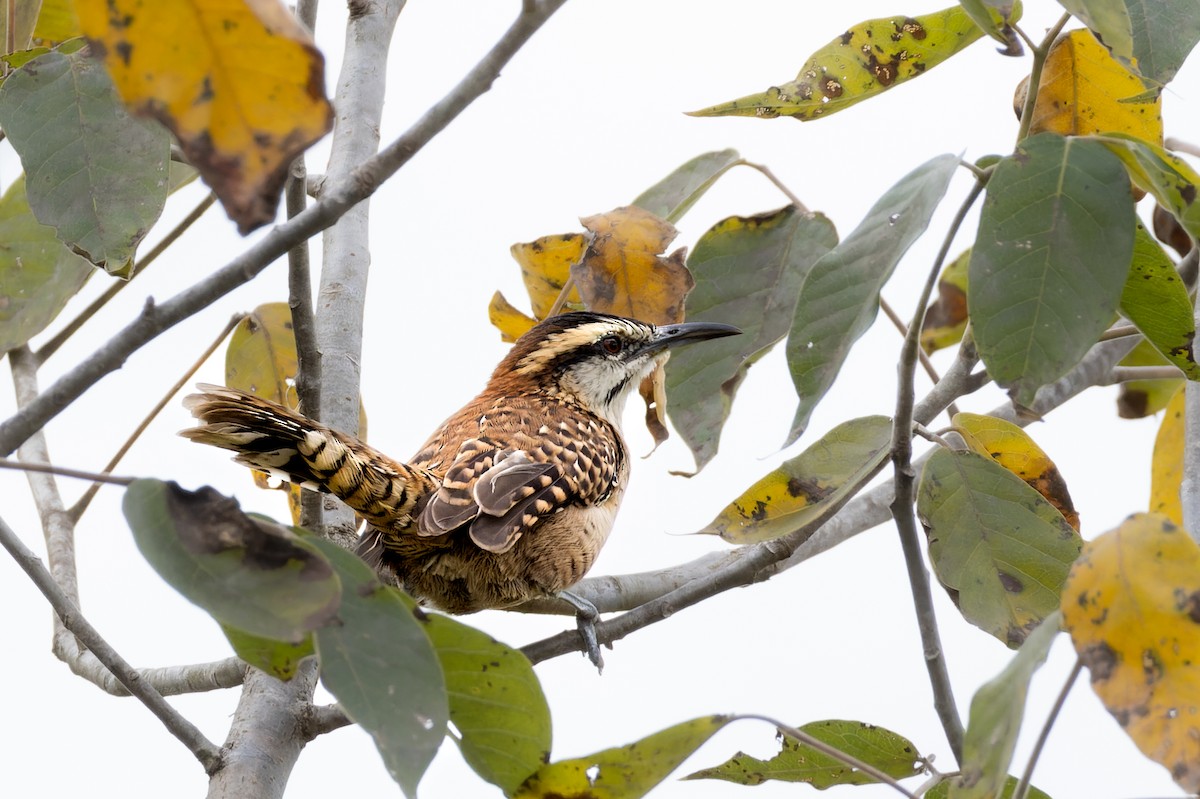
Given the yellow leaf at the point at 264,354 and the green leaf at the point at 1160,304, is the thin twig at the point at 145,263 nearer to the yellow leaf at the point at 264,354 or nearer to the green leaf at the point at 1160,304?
the yellow leaf at the point at 264,354

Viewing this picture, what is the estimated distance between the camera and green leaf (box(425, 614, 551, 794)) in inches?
64.1

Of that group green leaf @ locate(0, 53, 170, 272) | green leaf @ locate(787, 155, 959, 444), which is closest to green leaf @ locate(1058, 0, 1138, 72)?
green leaf @ locate(787, 155, 959, 444)

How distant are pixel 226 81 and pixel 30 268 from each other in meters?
1.83

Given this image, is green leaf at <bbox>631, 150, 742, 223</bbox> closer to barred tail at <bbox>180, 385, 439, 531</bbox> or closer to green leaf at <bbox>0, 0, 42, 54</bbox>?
barred tail at <bbox>180, 385, 439, 531</bbox>

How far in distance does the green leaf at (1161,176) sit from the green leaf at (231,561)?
1.13 meters

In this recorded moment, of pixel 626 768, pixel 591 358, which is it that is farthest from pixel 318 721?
pixel 591 358

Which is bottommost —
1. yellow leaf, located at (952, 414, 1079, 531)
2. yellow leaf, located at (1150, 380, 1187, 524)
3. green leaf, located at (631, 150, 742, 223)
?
yellow leaf, located at (952, 414, 1079, 531)

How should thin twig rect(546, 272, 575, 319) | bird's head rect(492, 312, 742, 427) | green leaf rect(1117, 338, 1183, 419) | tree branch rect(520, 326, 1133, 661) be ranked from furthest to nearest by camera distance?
bird's head rect(492, 312, 742, 427) → green leaf rect(1117, 338, 1183, 419) → tree branch rect(520, 326, 1133, 661) → thin twig rect(546, 272, 575, 319)

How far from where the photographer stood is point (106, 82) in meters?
2.05

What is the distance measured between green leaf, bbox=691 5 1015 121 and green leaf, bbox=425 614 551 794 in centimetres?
Answer: 115

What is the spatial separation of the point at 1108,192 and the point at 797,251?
0.81m

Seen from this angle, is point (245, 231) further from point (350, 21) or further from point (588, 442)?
point (588, 442)

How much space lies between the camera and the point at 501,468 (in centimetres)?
335

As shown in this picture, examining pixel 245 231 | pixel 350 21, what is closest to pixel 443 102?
pixel 245 231
